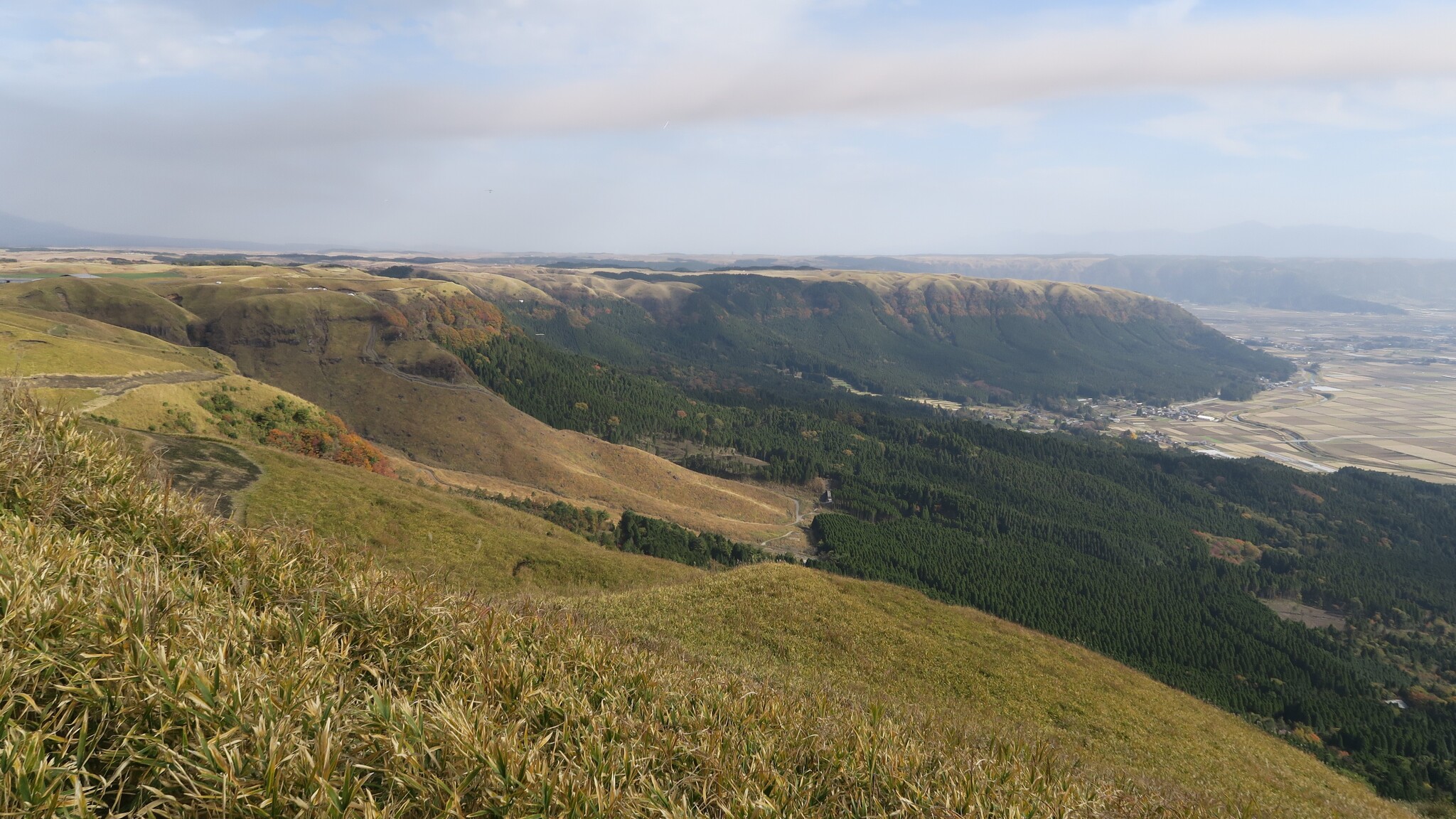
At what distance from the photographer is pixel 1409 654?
13488cm

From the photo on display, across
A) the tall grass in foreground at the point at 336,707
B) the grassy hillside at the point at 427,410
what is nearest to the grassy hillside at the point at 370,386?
the grassy hillside at the point at 427,410

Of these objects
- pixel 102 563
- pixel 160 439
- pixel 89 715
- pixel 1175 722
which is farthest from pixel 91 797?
pixel 160 439

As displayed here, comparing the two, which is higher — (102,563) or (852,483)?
(102,563)

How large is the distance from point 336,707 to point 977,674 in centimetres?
3993

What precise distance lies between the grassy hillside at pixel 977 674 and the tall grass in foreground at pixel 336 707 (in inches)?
408

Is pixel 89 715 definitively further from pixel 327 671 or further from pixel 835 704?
pixel 835 704

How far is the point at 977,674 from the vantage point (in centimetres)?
4019

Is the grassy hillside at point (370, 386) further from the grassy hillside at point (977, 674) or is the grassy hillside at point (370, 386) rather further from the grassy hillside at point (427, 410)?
the grassy hillside at point (977, 674)

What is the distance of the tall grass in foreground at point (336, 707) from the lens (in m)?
9.12

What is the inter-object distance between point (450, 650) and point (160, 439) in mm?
59258

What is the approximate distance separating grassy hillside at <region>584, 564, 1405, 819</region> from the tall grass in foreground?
10.4 m

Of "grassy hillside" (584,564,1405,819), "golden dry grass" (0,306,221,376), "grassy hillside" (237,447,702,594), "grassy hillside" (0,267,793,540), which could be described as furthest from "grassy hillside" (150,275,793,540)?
"grassy hillside" (584,564,1405,819)

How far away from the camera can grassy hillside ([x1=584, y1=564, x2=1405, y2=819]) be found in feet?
105

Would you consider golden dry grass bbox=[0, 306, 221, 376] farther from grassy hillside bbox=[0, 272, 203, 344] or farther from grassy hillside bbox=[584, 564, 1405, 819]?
grassy hillside bbox=[584, 564, 1405, 819]
